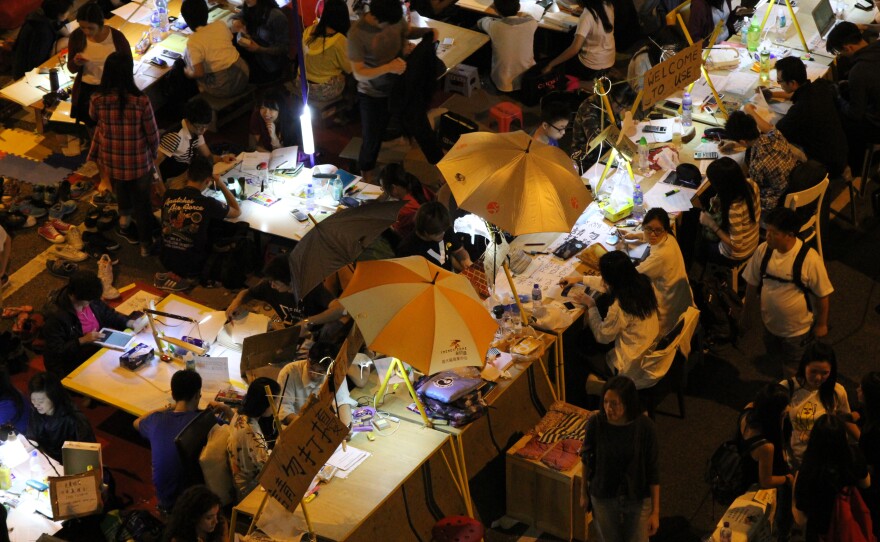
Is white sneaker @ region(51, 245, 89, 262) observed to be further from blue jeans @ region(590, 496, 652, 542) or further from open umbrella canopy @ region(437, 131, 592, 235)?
blue jeans @ region(590, 496, 652, 542)

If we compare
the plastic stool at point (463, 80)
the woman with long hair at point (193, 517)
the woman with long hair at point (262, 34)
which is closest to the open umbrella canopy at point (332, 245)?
the woman with long hair at point (193, 517)

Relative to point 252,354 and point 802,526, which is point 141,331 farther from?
point 802,526

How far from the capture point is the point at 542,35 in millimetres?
11617

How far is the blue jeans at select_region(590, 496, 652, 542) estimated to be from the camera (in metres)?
6.60

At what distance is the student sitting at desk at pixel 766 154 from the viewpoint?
29.0ft

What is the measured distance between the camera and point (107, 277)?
9.24 metres

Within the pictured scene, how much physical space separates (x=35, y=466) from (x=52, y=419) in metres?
0.30

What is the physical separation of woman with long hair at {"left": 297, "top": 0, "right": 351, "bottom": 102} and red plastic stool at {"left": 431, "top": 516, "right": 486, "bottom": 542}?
502 cm

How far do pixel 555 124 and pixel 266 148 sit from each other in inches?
109

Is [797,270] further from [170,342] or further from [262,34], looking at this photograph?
[262,34]

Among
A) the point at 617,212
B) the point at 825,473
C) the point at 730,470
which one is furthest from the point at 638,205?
the point at 825,473

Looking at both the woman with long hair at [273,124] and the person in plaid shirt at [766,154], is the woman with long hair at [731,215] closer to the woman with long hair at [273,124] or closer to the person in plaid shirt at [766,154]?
the person in plaid shirt at [766,154]

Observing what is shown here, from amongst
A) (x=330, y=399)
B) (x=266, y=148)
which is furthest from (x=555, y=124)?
(x=330, y=399)

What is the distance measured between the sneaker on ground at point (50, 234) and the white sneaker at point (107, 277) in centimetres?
98
